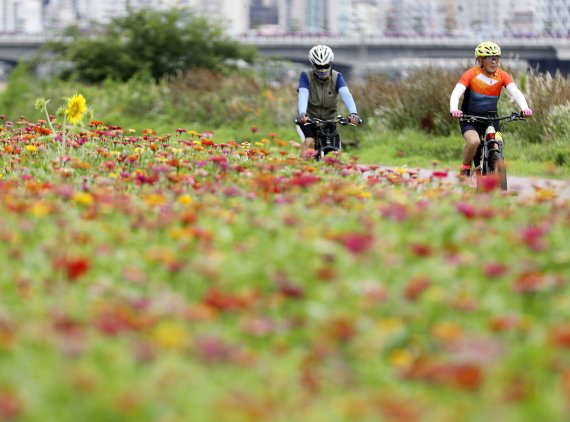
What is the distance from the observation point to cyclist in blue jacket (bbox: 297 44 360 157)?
11.3m

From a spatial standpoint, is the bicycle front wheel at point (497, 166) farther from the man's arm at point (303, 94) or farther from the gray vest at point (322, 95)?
the man's arm at point (303, 94)

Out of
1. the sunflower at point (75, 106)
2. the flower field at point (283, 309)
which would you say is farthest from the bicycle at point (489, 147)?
the flower field at point (283, 309)

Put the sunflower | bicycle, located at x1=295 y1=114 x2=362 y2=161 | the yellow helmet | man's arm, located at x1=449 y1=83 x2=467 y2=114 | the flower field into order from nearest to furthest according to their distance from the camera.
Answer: the flower field → the sunflower → man's arm, located at x1=449 y1=83 x2=467 y2=114 → the yellow helmet → bicycle, located at x1=295 y1=114 x2=362 y2=161

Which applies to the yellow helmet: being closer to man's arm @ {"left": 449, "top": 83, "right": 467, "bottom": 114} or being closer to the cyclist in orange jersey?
the cyclist in orange jersey

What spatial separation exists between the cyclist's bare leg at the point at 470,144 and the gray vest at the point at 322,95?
1.36 metres

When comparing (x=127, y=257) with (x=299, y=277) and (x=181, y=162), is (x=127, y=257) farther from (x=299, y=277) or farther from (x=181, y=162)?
(x=181, y=162)

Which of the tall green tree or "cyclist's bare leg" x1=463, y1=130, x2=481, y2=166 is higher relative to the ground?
the tall green tree

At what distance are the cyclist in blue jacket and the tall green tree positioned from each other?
23.0m

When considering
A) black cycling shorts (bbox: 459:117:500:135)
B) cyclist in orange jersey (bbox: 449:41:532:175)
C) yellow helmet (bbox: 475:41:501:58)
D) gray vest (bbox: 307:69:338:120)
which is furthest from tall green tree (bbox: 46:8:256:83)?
yellow helmet (bbox: 475:41:501:58)

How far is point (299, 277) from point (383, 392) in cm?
132

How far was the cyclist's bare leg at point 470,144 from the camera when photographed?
10.8 metres

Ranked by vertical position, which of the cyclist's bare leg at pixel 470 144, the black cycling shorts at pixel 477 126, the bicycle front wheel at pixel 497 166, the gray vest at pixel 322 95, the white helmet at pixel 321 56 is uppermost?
the white helmet at pixel 321 56

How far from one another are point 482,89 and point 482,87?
2cm

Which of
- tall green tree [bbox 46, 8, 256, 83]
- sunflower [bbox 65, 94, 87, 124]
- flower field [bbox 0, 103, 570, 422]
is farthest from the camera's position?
tall green tree [bbox 46, 8, 256, 83]
